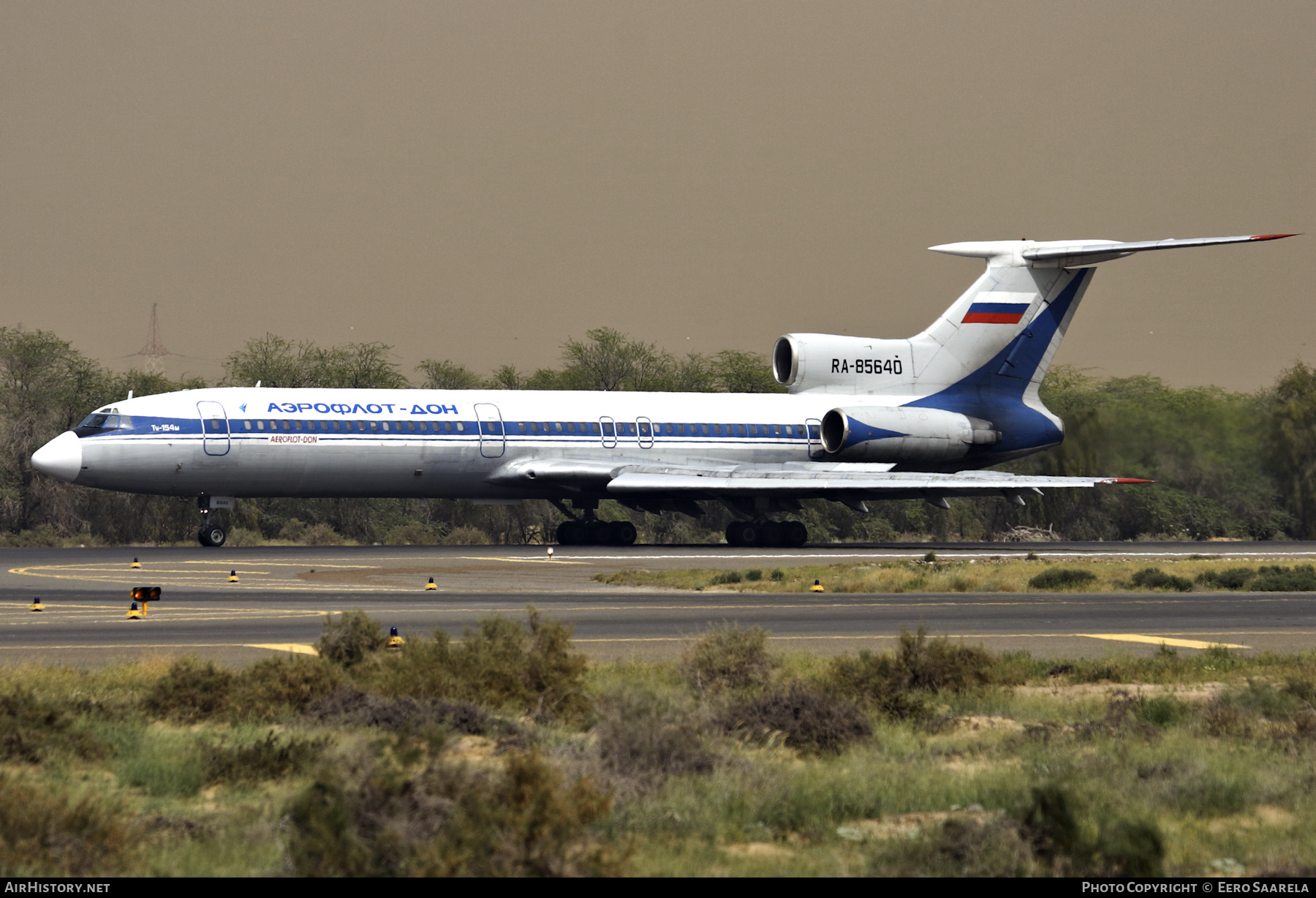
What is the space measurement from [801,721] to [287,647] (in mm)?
7425

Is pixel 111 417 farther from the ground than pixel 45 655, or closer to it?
farther from the ground

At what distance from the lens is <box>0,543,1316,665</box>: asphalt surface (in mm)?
17453

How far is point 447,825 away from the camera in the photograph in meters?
7.21

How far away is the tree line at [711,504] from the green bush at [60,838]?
42.8 meters

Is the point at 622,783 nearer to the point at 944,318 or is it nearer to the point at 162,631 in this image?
the point at 162,631

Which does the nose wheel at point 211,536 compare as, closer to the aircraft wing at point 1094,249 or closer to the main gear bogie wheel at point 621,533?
the main gear bogie wheel at point 621,533

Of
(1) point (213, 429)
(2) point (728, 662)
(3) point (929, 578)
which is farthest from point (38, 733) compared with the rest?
(1) point (213, 429)

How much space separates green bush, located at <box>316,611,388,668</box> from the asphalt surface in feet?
4.80

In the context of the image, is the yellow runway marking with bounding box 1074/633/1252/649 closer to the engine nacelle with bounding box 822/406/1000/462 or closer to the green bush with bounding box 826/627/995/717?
the green bush with bounding box 826/627/995/717

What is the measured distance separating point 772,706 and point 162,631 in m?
9.84

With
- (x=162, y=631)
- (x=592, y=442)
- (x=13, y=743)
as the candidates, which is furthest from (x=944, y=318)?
(x=13, y=743)

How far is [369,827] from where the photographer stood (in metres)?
7.35

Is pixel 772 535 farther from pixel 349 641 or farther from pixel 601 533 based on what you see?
pixel 349 641

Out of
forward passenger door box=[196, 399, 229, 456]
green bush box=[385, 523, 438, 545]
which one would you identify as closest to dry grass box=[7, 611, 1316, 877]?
forward passenger door box=[196, 399, 229, 456]
